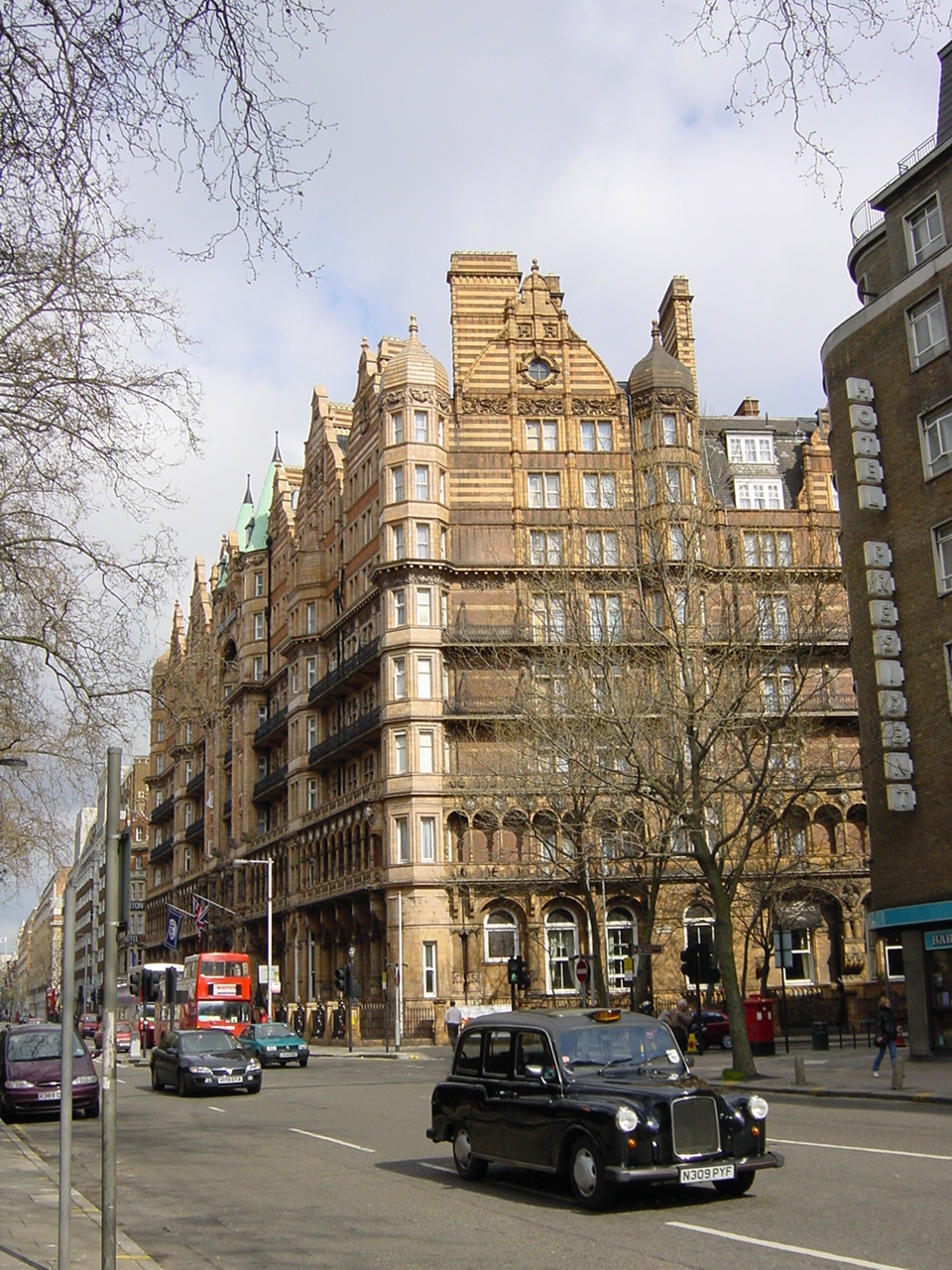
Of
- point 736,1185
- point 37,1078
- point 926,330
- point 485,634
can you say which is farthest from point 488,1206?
point 485,634

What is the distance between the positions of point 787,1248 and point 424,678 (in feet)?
150

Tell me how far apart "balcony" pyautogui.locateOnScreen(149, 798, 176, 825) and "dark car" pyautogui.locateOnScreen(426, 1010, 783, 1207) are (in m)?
92.0

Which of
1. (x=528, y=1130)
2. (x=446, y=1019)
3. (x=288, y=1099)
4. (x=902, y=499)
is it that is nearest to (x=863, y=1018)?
(x=446, y=1019)

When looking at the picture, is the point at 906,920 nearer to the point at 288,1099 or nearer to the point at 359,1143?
the point at 288,1099

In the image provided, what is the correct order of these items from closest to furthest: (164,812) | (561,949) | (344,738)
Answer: (561,949) < (344,738) < (164,812)

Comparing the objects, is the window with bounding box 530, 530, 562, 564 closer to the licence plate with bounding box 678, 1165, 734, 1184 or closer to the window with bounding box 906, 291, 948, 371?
the window with bounding box 906, 291, 948, 371

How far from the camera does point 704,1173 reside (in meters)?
11.1

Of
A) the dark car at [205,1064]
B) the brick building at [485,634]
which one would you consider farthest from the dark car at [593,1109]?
the brick building at [485,634]

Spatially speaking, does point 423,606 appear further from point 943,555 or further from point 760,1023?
point 943,555

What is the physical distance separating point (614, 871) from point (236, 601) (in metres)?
39.7

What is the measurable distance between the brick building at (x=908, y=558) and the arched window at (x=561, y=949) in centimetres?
2294

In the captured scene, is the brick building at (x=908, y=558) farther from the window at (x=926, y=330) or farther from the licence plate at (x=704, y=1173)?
Answer: the licence plate at (x=704, y=1173)

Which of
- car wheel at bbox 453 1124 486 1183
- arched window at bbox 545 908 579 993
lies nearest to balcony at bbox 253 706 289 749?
arched window at bbox 545 908 579 993

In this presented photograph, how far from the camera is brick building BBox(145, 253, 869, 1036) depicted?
5297cm
